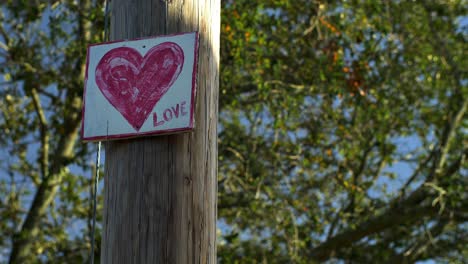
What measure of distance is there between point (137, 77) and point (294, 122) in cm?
701

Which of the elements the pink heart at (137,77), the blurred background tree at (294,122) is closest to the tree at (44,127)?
the blurred background tree at (294,122)

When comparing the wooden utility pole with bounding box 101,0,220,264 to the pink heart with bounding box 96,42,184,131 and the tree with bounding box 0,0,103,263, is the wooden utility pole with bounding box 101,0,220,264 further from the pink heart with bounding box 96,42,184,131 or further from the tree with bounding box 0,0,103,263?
the tree with bounding box 0,0,103,263

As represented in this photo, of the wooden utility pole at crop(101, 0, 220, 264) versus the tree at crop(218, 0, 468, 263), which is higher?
→ the tree at crop(218, 0, 468, 263)

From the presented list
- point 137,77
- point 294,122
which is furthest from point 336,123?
point 137,77

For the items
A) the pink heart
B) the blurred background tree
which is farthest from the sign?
the blurred background tree

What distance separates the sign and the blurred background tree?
234 inches

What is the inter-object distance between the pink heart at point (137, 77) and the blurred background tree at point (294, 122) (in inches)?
234

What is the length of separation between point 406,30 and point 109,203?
8184 mm

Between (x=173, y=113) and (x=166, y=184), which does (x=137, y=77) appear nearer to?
(x=173, y=113)

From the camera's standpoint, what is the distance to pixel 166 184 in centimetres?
197

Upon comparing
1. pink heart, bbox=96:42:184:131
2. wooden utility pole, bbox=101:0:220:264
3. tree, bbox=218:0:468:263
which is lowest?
wooden utility pole, bbox=101:0:220:264

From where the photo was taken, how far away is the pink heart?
2074mm

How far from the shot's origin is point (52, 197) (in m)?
9.54

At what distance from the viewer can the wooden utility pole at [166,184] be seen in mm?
1953
